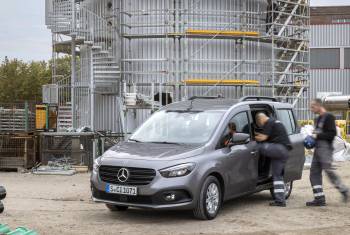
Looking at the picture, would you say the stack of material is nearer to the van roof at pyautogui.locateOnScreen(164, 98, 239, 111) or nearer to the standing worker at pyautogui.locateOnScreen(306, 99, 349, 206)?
the van roof at pyautogui.locateOnScreen(164, 98, 239, 111)

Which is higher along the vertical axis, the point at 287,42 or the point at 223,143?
the point at 287,42

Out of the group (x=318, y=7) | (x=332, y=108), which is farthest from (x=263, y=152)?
(x=318, y=7)

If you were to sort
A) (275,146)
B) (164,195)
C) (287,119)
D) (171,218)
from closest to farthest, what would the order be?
(164,195) < (171,218) < (275,146) < (287,119)

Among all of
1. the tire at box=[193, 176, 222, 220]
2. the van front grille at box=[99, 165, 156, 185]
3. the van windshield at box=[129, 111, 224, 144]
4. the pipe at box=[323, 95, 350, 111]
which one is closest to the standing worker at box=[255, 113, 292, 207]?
the van windshield at box=[129, 111, 224, 144]

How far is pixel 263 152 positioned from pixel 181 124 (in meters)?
1.62

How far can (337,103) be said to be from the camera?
1201 inches

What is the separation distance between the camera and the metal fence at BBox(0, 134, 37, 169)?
1831 centimetres

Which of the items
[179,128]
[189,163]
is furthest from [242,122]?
[189,163]

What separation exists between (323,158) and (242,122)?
5.41ft

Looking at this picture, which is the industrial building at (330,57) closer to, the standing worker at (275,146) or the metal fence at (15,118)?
the metal fence at (15,118)

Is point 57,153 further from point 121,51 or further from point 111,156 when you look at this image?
point 111,156

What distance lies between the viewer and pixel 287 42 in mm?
26453

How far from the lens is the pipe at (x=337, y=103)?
30.1 meters

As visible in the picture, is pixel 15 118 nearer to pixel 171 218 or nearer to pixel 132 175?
pixel 171 218
